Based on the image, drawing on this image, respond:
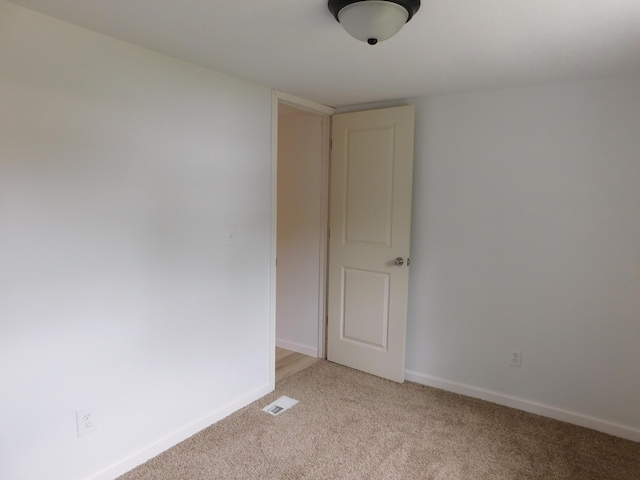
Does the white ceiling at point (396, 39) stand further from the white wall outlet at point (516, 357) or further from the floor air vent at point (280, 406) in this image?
the floor air vent at point (280, 406)

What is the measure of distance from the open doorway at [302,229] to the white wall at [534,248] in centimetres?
82

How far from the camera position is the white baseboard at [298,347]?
3.53 meters

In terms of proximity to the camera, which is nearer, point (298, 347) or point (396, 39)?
point (396, 39)

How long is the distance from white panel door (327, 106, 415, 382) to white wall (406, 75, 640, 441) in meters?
0.13

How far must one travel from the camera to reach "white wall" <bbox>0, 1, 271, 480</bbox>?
62.4 inches

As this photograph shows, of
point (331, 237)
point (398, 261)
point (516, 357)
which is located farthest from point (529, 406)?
point (331, 237)

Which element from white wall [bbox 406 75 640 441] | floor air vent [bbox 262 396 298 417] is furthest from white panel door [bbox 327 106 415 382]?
floor air vent [bbox 262 396 298 417]

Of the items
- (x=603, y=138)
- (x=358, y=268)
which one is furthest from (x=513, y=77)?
(x=358, y=268)

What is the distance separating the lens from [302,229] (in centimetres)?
351

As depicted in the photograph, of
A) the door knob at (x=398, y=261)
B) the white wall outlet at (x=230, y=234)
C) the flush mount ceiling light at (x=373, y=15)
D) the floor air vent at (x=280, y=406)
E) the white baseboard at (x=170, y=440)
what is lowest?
the floor air vent at (x=280, y=406)

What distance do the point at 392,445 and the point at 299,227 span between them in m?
1.90

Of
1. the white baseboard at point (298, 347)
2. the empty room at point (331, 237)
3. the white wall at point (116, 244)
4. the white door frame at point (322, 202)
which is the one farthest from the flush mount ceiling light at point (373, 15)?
the white baseboard at point (298, 347)

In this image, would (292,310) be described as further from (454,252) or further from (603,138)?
(603,138)

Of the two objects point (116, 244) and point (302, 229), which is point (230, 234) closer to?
point (116, 244)
